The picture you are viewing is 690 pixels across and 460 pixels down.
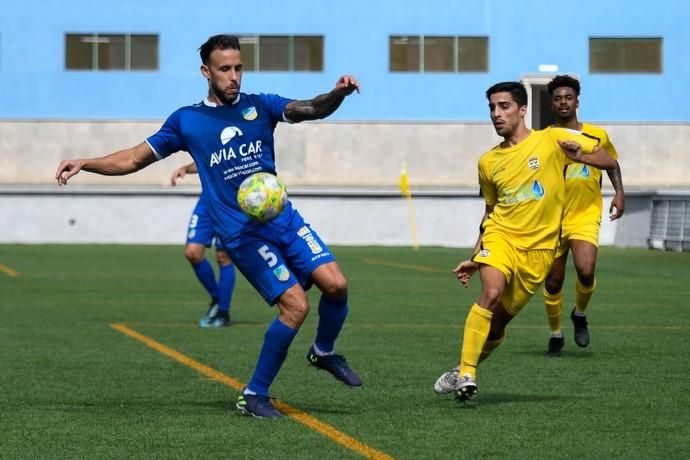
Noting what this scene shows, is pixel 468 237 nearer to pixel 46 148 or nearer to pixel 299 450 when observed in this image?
pixel 46 148

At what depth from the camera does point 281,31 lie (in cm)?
5219

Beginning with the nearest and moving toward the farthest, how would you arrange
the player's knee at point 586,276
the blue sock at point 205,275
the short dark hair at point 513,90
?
the short dark hair at point 513,90, the player's knee at point 586,276, the blue sock at point 205,275

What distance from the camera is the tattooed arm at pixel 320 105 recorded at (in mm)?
9242

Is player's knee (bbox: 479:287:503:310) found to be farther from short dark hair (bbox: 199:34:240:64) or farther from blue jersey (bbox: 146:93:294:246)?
short dark hair (bbox: 199:34:240:64)

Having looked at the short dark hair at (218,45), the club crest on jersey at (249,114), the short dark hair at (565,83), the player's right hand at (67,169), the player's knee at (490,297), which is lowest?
the player's knee at (490,297)

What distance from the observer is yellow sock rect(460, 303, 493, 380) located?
385 inches

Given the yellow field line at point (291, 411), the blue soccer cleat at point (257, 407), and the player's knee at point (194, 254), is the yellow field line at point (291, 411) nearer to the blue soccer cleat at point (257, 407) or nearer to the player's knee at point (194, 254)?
the blue soccer cleat at point (257, 407)

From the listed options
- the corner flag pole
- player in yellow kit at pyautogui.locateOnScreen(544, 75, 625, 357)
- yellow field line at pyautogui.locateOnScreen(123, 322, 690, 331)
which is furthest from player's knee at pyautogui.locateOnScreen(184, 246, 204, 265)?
the corner flag pole

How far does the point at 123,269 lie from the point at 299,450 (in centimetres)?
2172

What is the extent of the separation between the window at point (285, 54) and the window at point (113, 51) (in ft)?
10.3

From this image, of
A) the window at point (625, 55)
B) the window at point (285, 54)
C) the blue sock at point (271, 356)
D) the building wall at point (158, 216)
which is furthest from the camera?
the window at point (625, 55)

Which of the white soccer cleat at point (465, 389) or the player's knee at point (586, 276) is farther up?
the player's knee at point (586, 276)

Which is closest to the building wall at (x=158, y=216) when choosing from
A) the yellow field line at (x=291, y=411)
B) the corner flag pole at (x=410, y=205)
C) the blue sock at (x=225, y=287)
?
the corner flag pole at (x=410, y=205)

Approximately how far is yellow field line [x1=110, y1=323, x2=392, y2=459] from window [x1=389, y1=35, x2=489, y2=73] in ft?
125
